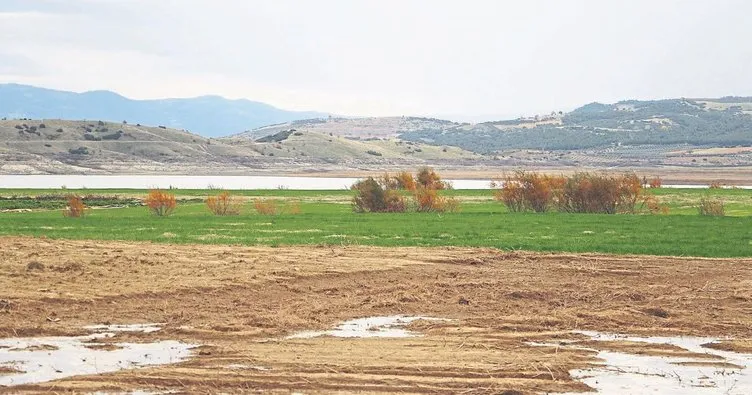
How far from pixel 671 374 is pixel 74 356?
763 centimetres

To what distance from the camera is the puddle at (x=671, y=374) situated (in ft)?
38.5

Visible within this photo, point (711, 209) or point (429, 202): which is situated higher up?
point (429, 202)

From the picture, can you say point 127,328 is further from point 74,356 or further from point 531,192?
point 531,192

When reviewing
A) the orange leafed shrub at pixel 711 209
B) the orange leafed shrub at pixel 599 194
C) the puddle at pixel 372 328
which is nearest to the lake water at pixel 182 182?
the orange leafed shrub at pixel 599 194

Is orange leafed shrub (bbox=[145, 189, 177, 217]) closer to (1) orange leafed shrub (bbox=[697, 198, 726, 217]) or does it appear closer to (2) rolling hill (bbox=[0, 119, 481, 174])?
(1) orange leafed shrub (bbox=[697, 198, 726, 217])

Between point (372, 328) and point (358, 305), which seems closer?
point (372, 328)

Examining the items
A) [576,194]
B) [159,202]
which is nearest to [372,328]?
[159,202]

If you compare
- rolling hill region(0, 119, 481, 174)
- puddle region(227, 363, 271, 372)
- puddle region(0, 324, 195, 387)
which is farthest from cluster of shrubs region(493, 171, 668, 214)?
rolling hill region(0, 119, 481, 174)

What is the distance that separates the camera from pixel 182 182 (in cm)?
10856

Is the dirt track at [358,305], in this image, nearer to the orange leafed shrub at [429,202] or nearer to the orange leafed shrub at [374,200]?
the orange leafed shrub at [429,202]

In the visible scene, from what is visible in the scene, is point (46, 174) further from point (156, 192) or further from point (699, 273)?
point (699, 273)

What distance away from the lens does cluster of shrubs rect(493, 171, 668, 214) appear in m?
53.2

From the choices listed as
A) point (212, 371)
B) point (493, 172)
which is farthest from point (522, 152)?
point (212, 371)

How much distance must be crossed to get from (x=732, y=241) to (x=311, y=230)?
1424 centimetres
